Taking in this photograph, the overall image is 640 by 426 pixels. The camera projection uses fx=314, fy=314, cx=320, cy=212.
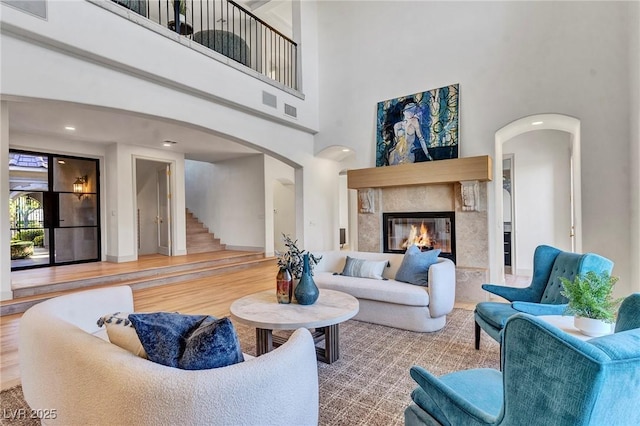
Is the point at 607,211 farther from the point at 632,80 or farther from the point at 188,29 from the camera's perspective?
the point at 188,29

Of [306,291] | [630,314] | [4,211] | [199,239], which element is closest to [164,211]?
[199,239]

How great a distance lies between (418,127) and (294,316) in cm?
390

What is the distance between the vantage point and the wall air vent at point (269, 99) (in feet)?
16.0

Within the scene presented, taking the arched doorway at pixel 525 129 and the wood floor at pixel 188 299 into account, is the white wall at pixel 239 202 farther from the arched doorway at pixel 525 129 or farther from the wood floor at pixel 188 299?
the arched doorway at pixel 525 129

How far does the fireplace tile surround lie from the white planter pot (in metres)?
2.84

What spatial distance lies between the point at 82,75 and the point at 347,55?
435cm

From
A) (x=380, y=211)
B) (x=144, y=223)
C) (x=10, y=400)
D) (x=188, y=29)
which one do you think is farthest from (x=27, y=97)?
(x=144, y=223)

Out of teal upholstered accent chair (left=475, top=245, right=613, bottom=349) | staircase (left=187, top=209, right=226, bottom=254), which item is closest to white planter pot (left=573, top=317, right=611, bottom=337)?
teal upholstered accent chair (left=475, top=245, right=613, bottom=349)

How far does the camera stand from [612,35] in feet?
12.6

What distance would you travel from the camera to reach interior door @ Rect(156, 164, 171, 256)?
311 inches

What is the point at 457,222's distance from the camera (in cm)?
478

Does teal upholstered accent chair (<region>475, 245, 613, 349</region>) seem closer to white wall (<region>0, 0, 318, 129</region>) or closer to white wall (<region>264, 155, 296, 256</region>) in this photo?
white wall (<region>0, 0, 318, 129</region>)

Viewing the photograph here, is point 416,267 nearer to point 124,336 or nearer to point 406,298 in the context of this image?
point 406,298

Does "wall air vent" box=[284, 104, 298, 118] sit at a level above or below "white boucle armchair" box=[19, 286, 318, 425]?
above
